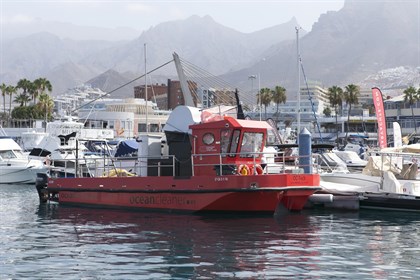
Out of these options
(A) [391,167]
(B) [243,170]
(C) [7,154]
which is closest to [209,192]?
(B) [243,170]

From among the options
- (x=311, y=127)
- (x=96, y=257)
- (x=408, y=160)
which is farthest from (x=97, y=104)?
(x=96, y=257)

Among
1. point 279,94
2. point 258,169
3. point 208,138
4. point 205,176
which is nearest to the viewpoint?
point 205,176

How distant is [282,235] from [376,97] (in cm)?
1897

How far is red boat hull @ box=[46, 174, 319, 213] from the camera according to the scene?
2338cm

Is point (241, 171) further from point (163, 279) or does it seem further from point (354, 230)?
point (163, 279)

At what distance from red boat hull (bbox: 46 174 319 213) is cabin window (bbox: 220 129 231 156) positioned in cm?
147

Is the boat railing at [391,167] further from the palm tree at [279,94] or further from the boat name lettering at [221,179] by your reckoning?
the palm tree at [279,94]

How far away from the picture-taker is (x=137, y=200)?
85.6 feet

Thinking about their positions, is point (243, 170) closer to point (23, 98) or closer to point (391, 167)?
point (391, 167)

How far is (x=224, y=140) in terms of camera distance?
24734 millimetres

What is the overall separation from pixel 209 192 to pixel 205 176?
0.61 metres

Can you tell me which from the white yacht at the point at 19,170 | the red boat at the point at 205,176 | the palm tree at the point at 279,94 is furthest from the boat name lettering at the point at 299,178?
the palm tree at the point at 279,94

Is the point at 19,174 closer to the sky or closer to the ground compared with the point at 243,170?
closer to the ground

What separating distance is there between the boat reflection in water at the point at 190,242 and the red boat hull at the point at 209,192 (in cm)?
44
